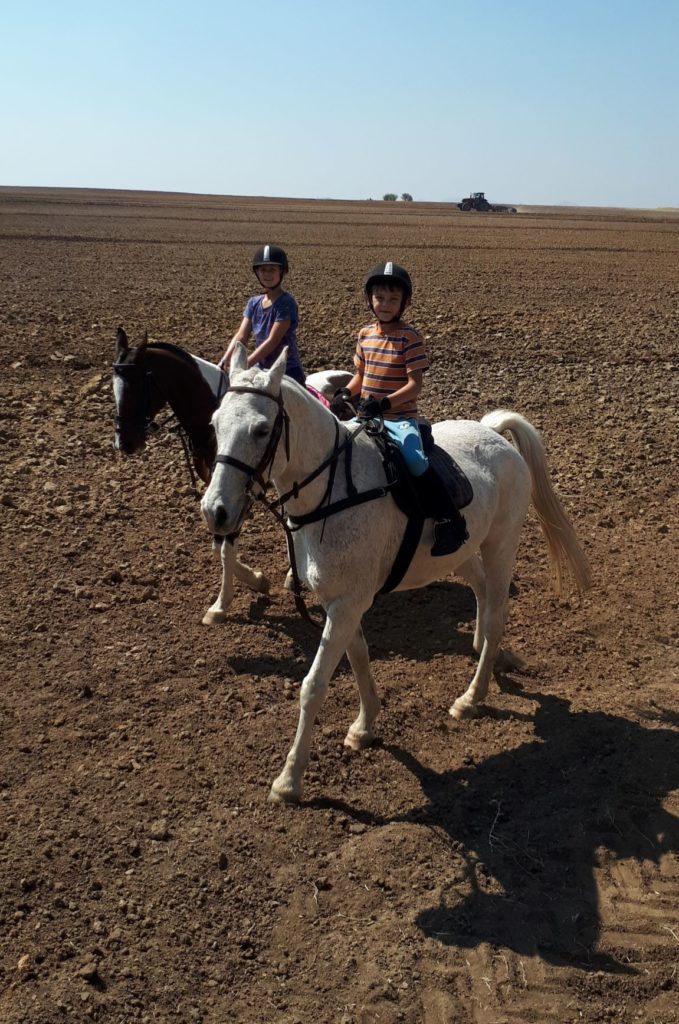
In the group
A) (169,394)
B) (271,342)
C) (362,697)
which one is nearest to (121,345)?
(169,394)

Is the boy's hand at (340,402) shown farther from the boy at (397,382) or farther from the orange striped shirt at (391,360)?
the orange striped shirt at (391,360)

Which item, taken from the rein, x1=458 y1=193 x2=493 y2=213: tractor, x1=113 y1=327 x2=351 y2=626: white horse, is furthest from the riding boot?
x1=458 y1=193 x2=493 y2=213: tractor

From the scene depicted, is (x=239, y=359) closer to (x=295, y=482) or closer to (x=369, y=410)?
(x=295, y=482)

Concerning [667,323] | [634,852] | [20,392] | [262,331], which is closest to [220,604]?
[262,331]

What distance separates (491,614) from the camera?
6.09m

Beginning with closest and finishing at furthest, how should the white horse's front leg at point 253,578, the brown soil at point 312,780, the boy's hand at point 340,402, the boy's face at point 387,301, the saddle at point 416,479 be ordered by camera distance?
the brown soil at point 312,780 → the saddle at point 416,479 → the boy's hand at point 340,402 → the boy's face at point 387,301 → the white horse's front leg at point 253,578

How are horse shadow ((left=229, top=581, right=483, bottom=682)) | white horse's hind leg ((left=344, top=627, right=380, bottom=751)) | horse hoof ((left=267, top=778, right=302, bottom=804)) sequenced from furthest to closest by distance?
horse shadow ((left=229, top=581, right=483, bottom=682)) < white horse's hind leg ((left=344, top=627, right=380, bottom=751)) < horse hoof ((left=267, top=778, right=302, bottom=804))

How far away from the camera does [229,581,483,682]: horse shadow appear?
6.57 m

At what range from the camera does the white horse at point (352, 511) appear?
4.20 meters

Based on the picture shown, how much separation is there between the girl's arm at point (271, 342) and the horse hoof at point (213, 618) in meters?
2.11

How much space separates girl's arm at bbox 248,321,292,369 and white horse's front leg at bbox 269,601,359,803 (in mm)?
2965

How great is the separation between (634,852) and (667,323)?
52.0 feet

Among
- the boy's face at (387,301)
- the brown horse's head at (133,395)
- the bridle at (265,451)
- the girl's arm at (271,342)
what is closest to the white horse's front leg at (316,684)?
the bridle at (265,451)

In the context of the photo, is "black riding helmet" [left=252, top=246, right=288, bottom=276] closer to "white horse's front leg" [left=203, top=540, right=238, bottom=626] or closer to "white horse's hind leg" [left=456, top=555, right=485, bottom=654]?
"white horse's front leg" [left=203, top=540, right=238, bottom=626]
